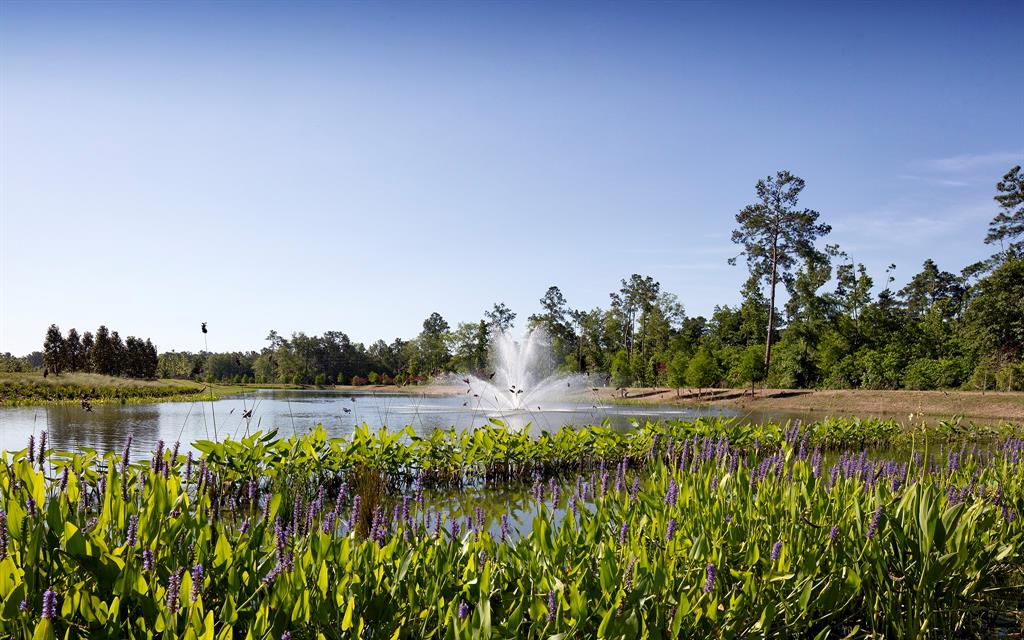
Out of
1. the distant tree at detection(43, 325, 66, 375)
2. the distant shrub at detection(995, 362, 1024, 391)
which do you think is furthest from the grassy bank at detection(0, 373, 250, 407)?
the distant shrub at detection(995, 362, 1024, 391)

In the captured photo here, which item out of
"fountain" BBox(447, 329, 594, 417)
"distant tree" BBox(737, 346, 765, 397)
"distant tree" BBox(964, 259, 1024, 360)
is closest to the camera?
"fountain" BBox(447, 329, 594, 417)

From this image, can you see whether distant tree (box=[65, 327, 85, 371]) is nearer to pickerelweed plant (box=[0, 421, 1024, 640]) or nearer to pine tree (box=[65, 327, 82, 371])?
pine tree (box=[65, 327, 82, 371])

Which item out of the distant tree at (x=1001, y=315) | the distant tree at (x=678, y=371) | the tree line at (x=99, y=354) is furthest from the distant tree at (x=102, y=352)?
the distant tree at (x=1001, y=315)

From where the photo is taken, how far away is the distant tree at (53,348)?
112 ft

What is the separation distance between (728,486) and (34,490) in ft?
10.6

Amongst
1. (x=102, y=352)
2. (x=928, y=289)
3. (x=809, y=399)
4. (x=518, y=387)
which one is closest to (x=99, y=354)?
(x=102, y=352)

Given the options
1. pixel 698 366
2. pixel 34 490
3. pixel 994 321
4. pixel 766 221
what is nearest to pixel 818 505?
pixel 34 490

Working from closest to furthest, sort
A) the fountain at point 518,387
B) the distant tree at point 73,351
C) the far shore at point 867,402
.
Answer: the far shore at point 867,402 → the fountain at point 518,387 → the distant tree at point 73,351

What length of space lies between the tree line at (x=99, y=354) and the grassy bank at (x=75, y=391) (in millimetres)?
6721

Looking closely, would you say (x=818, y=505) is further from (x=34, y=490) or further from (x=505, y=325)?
(x=505, y=325)

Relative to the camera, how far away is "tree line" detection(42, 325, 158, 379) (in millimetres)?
34875

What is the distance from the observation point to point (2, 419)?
14.7 meters

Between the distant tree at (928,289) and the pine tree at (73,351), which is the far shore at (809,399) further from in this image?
the distant tree at (928,289)

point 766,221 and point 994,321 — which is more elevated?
point 766,221
